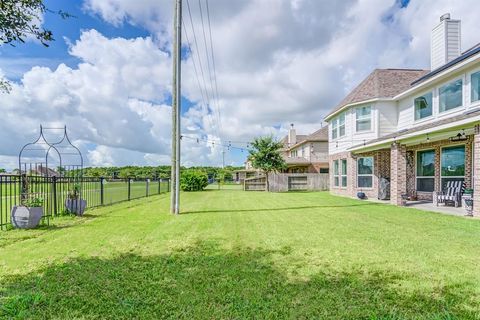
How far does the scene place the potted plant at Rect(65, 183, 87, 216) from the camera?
30.7ft

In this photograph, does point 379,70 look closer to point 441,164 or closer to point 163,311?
point 441,164

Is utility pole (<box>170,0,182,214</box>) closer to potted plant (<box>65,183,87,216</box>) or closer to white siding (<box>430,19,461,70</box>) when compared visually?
potted plant (<box>65,183,87,216</box>)

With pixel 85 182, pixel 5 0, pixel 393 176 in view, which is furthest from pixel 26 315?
pixel 393 176

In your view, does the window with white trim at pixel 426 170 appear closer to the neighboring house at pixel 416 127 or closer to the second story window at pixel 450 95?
the neighboring house at pixel 416 127

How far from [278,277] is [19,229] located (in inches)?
269

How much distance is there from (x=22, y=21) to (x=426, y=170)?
15.9 m

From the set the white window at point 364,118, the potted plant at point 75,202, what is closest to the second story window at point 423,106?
the white window at point 364,118

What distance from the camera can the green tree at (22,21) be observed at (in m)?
3.12

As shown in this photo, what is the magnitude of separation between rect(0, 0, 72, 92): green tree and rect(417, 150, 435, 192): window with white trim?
15247mm

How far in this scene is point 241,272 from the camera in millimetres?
4250

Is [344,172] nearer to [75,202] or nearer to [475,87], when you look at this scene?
[475,87]

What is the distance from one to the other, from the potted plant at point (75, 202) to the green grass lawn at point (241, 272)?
1.98 m

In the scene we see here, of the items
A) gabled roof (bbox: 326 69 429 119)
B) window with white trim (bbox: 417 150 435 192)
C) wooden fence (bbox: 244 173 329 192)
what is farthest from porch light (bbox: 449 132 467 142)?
wooden fence (bbox: 244 173 329 192)

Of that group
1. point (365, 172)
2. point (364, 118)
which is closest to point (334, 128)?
point (364, 118)
